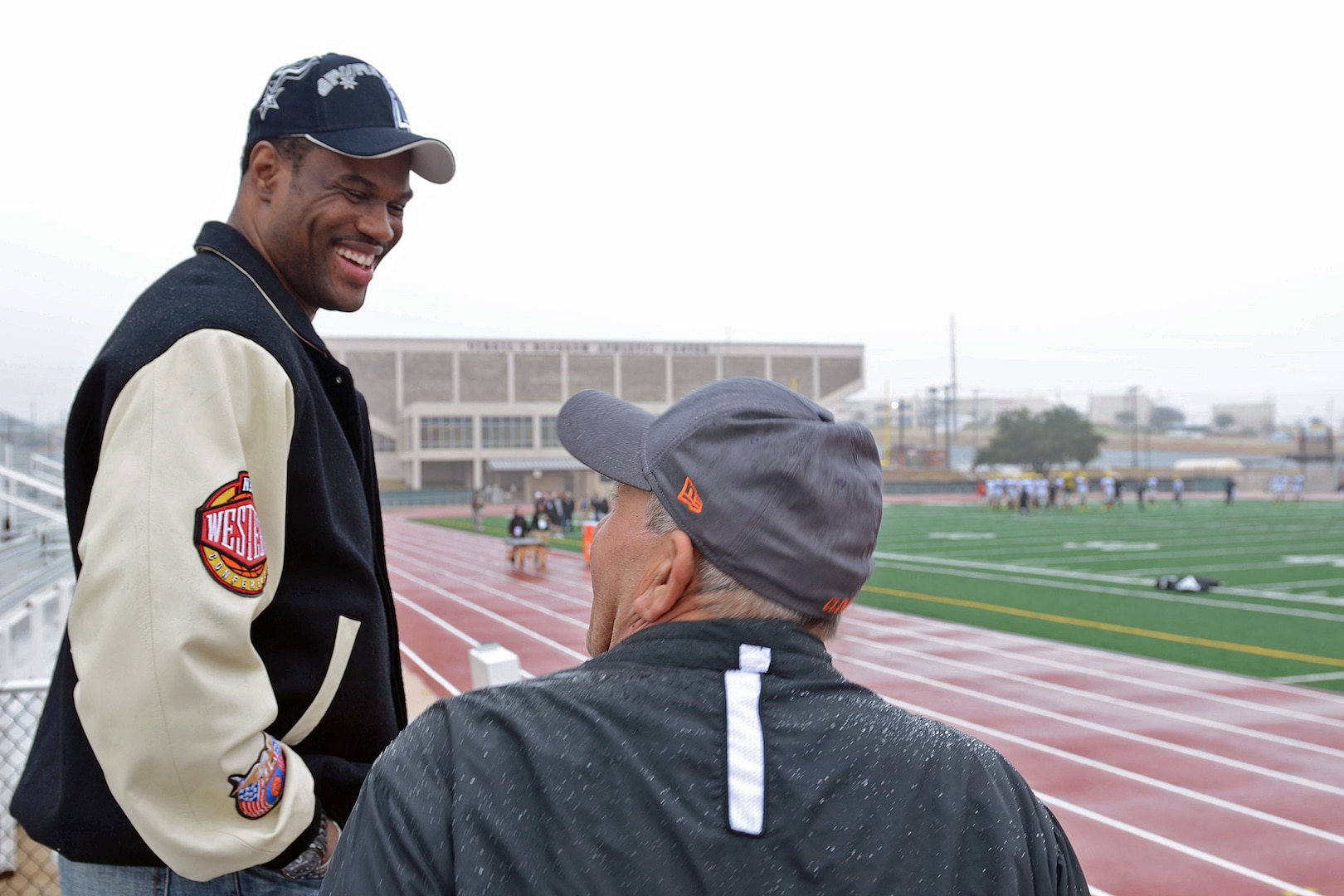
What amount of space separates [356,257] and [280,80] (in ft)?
1.05

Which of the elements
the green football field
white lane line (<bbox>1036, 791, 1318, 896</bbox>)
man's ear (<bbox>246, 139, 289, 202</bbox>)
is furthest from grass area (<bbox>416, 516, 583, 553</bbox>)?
man's ear (<bbox>246, 139, 289, 202</bbox>)

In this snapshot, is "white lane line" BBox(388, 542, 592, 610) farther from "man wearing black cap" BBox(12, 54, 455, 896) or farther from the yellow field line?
"man wearing black cap" BBox(12, 54, 455, 896)

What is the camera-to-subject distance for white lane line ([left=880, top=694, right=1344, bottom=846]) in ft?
18.6

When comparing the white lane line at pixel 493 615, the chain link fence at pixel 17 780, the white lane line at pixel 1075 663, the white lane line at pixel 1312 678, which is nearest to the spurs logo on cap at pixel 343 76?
the chain link fence at pixel 17 780

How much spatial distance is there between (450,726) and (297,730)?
0.66 m

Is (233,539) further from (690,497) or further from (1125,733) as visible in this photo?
(1125,733)

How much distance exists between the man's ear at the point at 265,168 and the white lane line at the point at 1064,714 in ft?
23.0

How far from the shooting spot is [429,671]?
34.4 feet

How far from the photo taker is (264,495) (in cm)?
145

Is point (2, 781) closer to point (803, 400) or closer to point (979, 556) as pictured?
point (803, 400)

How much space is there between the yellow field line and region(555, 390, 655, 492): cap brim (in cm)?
1113

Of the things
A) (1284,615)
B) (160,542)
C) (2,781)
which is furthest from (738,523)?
(1284,615)

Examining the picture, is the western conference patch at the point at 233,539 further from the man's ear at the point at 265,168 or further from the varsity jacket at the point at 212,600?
the man's ear at the point at 265,168

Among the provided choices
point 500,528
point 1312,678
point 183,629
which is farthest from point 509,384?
point 183,629
